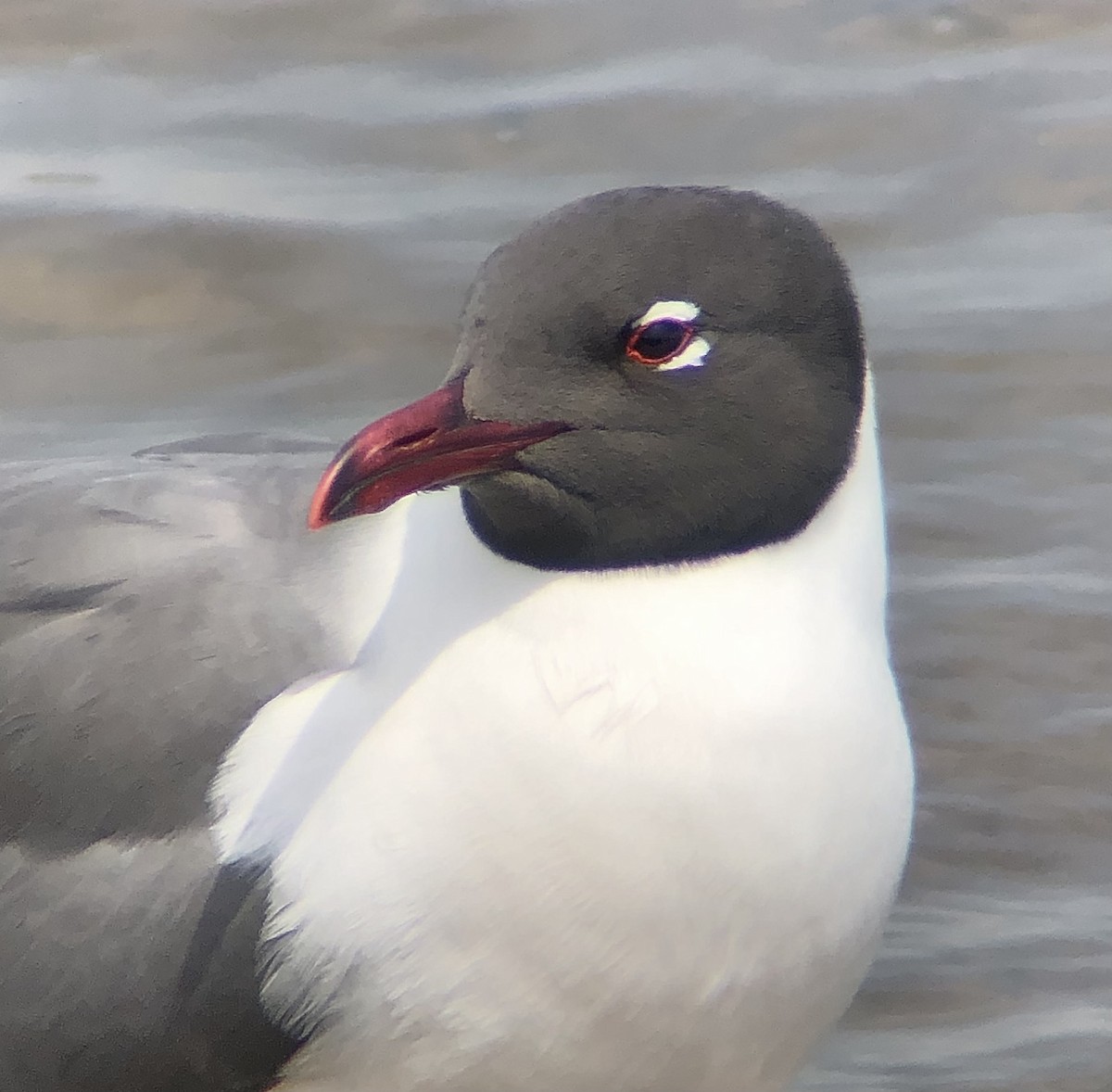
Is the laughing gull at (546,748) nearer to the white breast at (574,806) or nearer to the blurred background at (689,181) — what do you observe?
the white breast at (574,806)

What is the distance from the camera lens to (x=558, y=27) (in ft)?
22.6

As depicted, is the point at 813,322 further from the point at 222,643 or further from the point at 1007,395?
the point at 1007,395

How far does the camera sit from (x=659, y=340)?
307 centimetres

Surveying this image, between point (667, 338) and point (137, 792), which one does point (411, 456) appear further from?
point (137, 792)

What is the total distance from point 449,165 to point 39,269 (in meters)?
1.19

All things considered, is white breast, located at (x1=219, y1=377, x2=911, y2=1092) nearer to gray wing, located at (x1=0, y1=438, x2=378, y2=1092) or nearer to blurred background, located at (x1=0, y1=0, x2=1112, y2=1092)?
gray wing, located at (x1=0, y1=438, x2=378, y2=1092)

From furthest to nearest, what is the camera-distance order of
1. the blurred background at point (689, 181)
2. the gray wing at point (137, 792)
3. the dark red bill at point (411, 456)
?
the blurred background at point (689, 181) < the gray wing at point (137, 792) < the dark red bill at point (411, 456)

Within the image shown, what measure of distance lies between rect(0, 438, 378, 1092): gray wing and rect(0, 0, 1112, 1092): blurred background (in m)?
1.43

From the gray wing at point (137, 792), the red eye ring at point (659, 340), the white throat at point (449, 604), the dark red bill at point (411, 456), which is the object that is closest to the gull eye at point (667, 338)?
the red eye ring at point (659, 340)

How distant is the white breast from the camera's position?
3182mm

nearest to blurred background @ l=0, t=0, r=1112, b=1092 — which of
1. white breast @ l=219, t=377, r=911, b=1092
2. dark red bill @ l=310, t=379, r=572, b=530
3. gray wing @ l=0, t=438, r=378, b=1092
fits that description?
white breast @ l=219, t=377, r=911, b=1092

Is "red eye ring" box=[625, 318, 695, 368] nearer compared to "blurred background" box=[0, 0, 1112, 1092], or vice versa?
"red eye ring" box=[625, 318, 695, 368]

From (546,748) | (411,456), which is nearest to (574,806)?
(546,748)

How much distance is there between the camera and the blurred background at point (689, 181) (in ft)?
15.6
